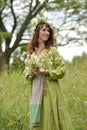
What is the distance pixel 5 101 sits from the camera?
6.89m

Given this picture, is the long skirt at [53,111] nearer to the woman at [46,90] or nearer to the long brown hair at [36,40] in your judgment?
the woman at [46,90]

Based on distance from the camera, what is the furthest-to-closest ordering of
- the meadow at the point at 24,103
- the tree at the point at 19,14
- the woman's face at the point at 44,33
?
the tree at the point at 19,14 → the meadow at the point at 24,103 → the woman's face at the point at 44,33

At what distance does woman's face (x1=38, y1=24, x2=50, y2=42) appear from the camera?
5137 mm

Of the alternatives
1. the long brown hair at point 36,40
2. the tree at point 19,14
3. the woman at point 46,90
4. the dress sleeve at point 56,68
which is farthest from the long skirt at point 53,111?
the tree at point 19,14

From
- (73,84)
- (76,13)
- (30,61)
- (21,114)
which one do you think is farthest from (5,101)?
(76,13)

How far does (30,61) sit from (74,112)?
1.30m

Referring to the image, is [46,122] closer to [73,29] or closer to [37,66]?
[37,66]

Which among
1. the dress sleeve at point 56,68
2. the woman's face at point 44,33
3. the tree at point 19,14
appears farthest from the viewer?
the tree at point 19,14

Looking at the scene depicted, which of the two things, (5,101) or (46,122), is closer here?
(46,122)

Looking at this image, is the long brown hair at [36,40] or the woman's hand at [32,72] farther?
the long brown hair at [36,40]

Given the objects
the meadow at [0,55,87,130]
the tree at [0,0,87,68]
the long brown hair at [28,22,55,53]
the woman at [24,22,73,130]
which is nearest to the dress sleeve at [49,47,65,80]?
the woman at [24,22,73,130]

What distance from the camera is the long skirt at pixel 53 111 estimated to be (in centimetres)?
502

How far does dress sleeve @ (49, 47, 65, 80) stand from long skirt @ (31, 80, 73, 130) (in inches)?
4.5

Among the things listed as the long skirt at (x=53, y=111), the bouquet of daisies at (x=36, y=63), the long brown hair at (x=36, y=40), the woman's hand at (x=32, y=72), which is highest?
the long brown hair at (x=36, y=40)
